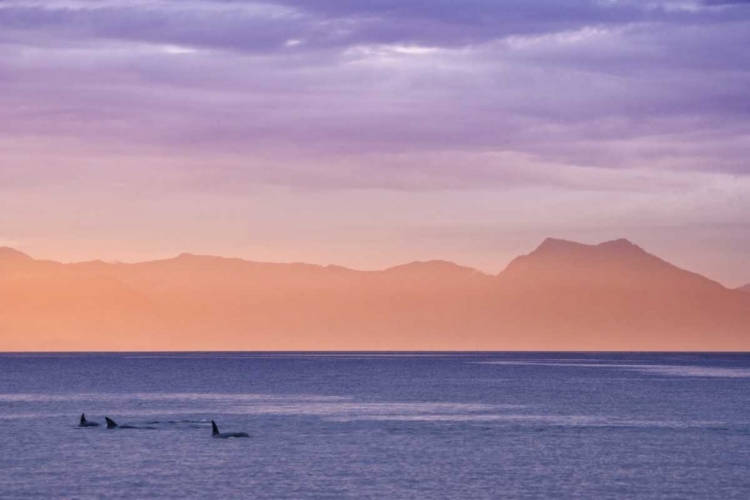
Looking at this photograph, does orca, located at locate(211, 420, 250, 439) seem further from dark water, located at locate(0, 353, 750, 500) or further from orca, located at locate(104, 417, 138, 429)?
orca, located at locate(104, 417, 138, 429)

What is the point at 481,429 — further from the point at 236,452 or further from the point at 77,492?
the point at 77,492

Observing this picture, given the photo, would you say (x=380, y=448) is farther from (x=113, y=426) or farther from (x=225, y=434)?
(x=113, y=426)

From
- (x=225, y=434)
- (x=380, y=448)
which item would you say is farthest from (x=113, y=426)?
(x=380, y=448)

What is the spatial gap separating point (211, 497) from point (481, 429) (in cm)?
3836

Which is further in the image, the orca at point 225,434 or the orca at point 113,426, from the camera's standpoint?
the orca at point 113,426

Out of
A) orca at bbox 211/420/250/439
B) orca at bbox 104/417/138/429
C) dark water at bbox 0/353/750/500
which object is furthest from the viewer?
orca at bbox 104/417/138/429

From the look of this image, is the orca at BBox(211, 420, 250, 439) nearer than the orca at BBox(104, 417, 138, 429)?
Yes

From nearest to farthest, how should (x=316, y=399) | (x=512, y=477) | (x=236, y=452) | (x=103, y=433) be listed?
(x=512, y=477) → (x=236, y=452) → (x=103, y=433) → (x=316, y=399)

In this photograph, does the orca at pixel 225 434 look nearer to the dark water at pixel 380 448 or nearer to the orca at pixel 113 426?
the dark water at pixel 380 448

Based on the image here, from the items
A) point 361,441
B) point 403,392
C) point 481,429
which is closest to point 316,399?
point 403,392

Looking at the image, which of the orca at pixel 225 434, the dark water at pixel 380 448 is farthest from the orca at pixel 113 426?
the orca at pixel 225 434

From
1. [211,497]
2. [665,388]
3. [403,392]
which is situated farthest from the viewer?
[665,388]

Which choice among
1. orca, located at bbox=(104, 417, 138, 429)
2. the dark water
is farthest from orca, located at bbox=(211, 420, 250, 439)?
orca, located at bbox=(104, 417, 138, 429)

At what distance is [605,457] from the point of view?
235 feet
